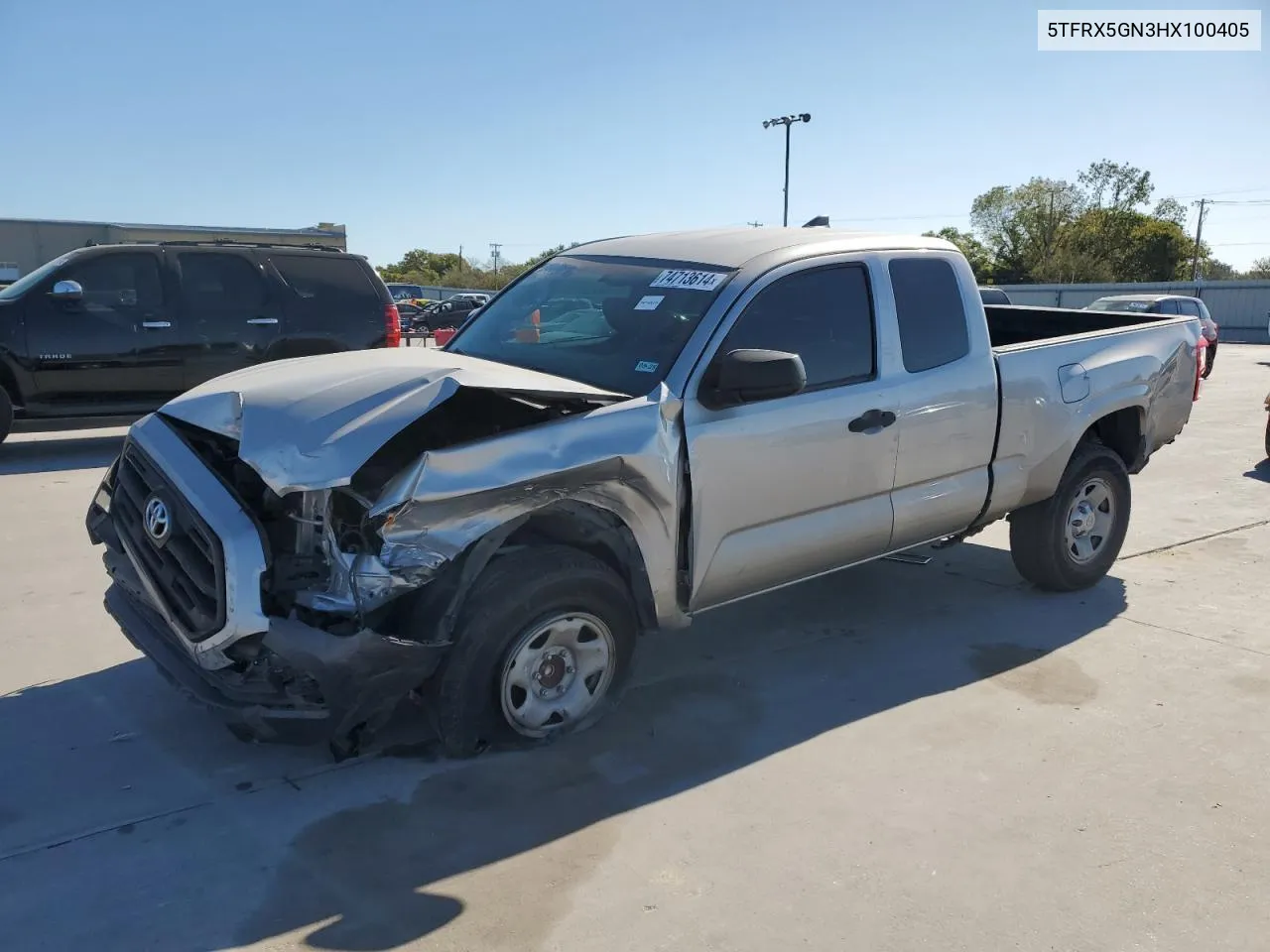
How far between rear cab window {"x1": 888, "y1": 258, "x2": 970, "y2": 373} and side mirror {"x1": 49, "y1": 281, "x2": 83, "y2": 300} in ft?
26.9

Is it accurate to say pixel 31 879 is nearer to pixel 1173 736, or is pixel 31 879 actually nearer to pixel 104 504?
pixel 104 504

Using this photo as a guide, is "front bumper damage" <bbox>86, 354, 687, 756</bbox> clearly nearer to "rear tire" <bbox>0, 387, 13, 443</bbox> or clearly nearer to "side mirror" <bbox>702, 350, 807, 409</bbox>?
"side mirror" <bbox>702, 350, 807, 409</bbox>

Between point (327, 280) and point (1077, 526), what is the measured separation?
322 inches

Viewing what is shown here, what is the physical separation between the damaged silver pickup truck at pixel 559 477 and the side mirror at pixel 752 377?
0.01 metres

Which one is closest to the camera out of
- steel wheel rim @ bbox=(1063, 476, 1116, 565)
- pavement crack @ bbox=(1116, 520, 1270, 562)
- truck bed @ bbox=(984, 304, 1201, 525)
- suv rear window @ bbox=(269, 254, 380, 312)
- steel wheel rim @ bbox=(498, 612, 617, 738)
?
steel wheel rim @ bbox=(498, 612, 617, 738)

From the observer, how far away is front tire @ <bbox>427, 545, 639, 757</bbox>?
144 inches

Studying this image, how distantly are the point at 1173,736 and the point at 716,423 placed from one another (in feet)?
7.57

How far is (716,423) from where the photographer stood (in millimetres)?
4125

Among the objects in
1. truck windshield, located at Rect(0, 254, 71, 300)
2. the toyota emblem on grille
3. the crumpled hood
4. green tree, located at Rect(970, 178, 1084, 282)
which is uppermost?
green tree, located at Rect(970, 178, 1084, 282)

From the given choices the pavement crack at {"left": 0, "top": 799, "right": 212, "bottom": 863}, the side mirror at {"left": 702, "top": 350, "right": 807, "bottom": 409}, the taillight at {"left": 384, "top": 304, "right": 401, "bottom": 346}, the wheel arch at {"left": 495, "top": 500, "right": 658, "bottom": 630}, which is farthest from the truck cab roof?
the taillight at {"left": 384, "top": 304, "right": 401, "bottom": 346}

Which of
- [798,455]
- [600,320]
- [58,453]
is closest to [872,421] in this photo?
[798,455]

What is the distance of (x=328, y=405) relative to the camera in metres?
3.61

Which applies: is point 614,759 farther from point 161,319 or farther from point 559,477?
point 161,319

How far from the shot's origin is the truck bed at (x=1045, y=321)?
6.77 meters
